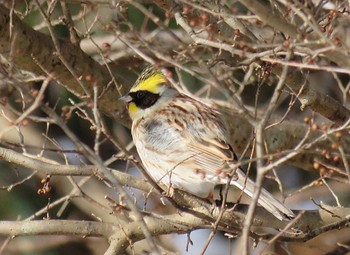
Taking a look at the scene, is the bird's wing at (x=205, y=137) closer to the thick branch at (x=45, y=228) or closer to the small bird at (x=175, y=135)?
the small bird at (x=175, y=135)


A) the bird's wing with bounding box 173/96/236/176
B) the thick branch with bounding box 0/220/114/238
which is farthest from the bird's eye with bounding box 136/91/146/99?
the thick branch with bounding box 0/220/114/238

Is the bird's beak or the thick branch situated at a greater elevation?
the bird's beak

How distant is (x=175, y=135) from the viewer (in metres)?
6.96

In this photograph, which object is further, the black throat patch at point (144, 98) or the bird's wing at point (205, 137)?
the black throat patch at point (144, 98)

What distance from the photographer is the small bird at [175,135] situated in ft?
22.0

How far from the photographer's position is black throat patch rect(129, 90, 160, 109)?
23.9 feet

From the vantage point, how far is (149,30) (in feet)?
33.2

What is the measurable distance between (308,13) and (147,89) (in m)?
2.84

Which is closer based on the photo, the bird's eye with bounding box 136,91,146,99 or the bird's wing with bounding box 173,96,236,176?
the bird's wing with bounding box 173,96,236,176

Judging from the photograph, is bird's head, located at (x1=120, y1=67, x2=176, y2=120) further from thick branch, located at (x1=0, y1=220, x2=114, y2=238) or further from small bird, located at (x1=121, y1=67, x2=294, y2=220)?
thick branch, located at (x1=0, y1=220, x2=114, y2=238)

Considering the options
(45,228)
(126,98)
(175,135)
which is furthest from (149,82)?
(45,228)

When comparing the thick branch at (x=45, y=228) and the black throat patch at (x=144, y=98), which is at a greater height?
the black throat patch at (x=144, y=98)

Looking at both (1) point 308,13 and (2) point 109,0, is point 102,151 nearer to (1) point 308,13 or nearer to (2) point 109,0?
(2) point 109,0

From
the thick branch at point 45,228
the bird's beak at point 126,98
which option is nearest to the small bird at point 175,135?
the bird's beak at point 126,98
